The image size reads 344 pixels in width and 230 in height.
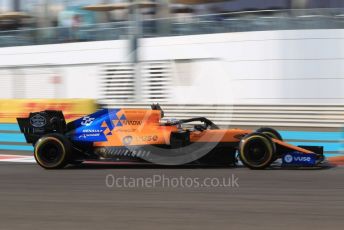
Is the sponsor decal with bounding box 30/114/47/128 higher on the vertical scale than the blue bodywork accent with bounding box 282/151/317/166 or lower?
higher

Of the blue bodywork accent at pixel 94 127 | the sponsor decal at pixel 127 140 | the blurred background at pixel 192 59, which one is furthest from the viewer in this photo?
the blurred background at pixel 192 59

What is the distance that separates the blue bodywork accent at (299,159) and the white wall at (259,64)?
716 centimetres

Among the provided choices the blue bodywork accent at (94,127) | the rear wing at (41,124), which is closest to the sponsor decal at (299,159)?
the blue bodywork accent at (94,127)

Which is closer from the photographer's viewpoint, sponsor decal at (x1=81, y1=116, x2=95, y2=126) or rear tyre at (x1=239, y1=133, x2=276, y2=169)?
rear tyre at (x1=239, y1=133, x2=276, y2=169)

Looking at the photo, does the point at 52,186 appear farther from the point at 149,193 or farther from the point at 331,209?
the point at 331,209

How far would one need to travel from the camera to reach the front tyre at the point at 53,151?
9641 millimetres

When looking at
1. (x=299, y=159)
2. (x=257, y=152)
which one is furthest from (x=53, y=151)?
(x=299, y=159)

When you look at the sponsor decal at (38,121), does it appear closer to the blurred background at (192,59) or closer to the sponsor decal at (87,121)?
the sponsor decal at (87,121)

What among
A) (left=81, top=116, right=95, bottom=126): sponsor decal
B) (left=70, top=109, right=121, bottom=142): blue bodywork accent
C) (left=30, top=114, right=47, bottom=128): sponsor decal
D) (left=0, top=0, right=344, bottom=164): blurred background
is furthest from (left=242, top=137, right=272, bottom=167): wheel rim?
(left=30, top=114, right=47, bottom=128): sponsor decal

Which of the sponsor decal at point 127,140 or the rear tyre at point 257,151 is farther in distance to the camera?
the sponsor decal at point 127,140

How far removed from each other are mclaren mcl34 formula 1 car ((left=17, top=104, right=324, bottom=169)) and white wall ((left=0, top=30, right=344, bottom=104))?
6.94 metres

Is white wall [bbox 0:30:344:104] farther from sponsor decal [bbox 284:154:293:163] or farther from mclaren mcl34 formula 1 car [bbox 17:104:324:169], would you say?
sponsor decal [bbox 284:154:293:163]

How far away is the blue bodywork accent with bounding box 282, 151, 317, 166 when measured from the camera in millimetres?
9180

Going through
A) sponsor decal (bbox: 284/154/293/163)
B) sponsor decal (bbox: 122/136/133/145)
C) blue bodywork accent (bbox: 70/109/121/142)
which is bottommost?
sponsor decal (bbox: 284/154/293/163)
